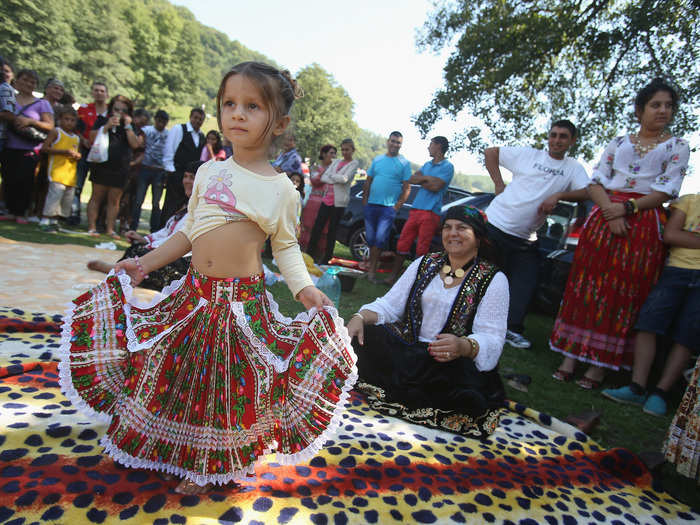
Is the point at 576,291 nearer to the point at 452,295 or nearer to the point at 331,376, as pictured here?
the point at 452,295

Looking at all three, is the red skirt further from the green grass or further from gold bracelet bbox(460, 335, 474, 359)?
gold bracelet bbox(460, 335, 474, 359)

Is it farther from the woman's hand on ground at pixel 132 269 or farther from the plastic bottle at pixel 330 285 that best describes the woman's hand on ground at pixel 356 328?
the plastic bottle at pixel 330 285

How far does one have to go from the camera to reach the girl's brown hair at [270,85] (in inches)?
60.6

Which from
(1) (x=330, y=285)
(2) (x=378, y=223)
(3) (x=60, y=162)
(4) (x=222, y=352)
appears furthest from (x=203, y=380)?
(3) (x=60, y=162)

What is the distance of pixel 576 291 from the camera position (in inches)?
146

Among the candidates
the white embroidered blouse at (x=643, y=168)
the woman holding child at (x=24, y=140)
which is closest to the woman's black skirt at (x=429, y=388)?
the white embroidered blouse at (x=643, y=168)

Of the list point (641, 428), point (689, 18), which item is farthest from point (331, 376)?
point (689, 18)

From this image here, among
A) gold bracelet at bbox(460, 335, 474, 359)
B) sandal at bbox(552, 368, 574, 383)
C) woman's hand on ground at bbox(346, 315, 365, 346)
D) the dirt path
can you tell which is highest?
gold bracelet at bbox(460, 335, 474, 359)

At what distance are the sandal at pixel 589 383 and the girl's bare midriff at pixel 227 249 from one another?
10.5 feet

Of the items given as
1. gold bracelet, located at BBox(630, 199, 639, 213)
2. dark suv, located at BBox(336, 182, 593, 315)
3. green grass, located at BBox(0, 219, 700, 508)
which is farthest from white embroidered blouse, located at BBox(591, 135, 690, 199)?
green grass, located at BBox(0, 219, 700, 508)

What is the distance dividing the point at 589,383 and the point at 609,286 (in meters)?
0.83

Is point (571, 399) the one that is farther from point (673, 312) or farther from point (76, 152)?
point (76, 152)

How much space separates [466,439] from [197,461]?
149 centimetres

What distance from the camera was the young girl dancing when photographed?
1.54 metres
